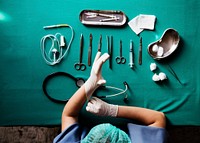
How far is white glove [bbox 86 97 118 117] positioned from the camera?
108cm

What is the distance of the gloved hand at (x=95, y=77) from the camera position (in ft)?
3.47

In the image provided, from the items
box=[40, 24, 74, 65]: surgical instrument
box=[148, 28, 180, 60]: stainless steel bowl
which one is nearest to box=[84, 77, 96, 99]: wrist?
box=[40, 24, 74, 65]: surgical instrument

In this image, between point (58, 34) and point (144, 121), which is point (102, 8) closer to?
point (58, 34)

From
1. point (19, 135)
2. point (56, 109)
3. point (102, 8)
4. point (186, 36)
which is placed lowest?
point (19, 135)

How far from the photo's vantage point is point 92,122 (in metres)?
1.16

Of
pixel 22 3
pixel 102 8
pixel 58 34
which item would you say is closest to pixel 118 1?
pixel 102 8

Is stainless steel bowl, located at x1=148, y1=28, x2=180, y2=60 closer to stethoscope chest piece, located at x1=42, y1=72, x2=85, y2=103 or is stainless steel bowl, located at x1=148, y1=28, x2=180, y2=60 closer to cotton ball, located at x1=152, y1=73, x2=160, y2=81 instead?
cotton ball, located at x1=152, y1=73, x2=160, y2=81

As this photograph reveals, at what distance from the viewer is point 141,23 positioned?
1.21 m

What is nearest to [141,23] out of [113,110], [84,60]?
[84,60]

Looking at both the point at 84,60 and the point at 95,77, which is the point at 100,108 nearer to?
the point at 95,77

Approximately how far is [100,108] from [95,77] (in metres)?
0.12

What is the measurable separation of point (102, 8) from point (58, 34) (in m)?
0.22

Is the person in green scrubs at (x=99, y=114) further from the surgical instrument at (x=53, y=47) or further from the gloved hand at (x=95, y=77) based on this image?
the surgical instrument at (x=53, y=47)

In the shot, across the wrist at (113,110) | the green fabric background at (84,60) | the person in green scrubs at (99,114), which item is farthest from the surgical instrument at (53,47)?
the wrist at (113,110)
